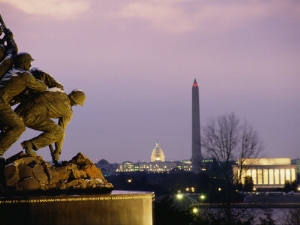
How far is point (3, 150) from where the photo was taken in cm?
1427

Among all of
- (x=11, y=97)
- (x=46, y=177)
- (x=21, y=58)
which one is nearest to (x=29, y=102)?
(x=11, y=97)

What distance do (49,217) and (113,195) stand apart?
126 cm

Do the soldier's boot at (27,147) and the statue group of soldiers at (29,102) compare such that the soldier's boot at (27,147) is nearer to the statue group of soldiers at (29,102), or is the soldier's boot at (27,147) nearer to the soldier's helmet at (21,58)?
the statue group of soldiers at (29,102)

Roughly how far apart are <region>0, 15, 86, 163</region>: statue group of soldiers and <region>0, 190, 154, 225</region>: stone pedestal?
160 centimetres

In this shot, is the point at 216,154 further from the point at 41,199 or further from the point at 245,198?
the point at 41,199

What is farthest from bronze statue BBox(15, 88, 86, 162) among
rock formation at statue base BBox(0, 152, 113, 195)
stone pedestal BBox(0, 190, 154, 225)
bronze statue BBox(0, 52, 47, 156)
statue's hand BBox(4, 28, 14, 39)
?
stone pedestal BBox(0, 190, 154, 225)

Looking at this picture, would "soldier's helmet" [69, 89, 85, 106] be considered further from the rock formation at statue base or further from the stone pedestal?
Answer: the stone pedestal

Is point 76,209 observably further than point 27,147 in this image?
No

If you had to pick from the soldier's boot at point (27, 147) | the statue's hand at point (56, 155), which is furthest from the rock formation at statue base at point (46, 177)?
the statue's hand at point (56, 155)

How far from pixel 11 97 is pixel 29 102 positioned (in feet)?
1.54

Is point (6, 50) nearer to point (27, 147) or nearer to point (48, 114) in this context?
point (48, 114)

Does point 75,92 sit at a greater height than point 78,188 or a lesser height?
greater

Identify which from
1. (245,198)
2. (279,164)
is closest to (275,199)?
(245,198)

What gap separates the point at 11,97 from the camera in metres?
14.2
